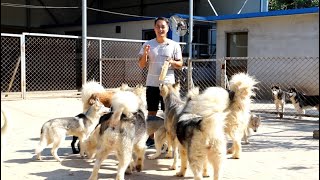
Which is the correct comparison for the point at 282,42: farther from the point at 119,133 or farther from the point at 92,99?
the point at 119,133

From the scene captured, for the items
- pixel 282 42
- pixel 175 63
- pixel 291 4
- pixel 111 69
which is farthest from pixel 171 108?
pixel 291 4

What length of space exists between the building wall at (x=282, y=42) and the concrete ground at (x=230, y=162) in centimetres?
677

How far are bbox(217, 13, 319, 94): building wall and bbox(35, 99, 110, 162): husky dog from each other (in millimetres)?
10816

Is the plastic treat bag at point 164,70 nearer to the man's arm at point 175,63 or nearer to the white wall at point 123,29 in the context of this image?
the man's arm at point 175,63

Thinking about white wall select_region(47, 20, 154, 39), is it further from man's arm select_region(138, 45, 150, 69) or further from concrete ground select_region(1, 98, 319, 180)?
man's arm select_region(138, 45, 150, 69)

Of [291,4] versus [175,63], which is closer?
[175,63]

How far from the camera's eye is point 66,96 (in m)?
14.5

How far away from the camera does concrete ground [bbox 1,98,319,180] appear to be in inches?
208

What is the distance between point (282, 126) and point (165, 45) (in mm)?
4923

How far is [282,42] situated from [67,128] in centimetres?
1252

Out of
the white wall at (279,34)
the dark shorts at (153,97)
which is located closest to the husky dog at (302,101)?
the white wall at (279,34)

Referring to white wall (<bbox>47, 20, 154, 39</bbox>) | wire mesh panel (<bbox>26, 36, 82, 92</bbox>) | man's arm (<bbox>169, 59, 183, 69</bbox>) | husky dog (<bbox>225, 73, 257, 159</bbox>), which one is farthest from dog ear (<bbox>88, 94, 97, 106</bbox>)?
white wall (<bbox>47, 20, 154, 39</bbox>)

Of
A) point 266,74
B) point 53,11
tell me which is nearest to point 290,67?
point 266,74

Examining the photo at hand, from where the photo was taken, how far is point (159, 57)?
617cm
